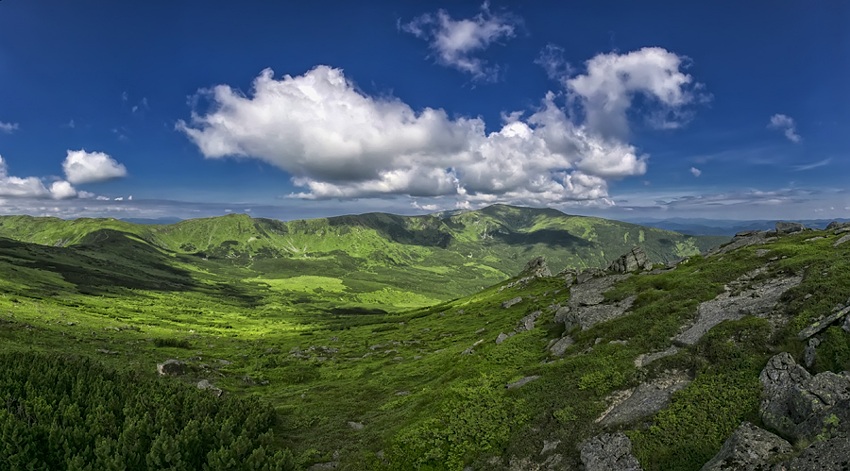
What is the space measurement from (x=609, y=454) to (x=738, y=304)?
20801 mm

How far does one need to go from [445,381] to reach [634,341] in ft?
60.5

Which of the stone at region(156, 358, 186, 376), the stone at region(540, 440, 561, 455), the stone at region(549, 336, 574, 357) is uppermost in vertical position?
the stone at region(549, 336, 574, 357)

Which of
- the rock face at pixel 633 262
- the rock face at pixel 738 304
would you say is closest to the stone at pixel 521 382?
the rock face at pixel 738 304

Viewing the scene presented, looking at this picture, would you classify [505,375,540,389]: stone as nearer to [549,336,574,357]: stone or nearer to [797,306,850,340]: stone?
[549,336,574,357]: stone

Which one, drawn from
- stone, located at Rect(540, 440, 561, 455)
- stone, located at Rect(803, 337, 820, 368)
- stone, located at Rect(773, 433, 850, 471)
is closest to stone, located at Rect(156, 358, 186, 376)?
stone, located at Rect(540, 440, 561, 455)

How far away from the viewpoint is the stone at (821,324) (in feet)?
71.4

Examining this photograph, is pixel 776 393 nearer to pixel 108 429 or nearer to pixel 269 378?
pixel 108 429

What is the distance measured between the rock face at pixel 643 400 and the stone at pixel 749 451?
5.06 meters

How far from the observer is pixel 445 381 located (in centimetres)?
4009

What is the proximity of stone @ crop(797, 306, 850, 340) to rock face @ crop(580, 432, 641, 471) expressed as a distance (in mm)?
12950

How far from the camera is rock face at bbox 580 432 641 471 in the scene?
1888cm

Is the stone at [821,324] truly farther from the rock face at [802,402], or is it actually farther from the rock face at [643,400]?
the rock face at [643,400]

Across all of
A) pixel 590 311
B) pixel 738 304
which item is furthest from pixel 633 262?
pixel 738 304

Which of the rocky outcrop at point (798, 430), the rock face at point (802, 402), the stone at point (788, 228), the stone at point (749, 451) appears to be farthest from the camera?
the stone at point (788, 228)
